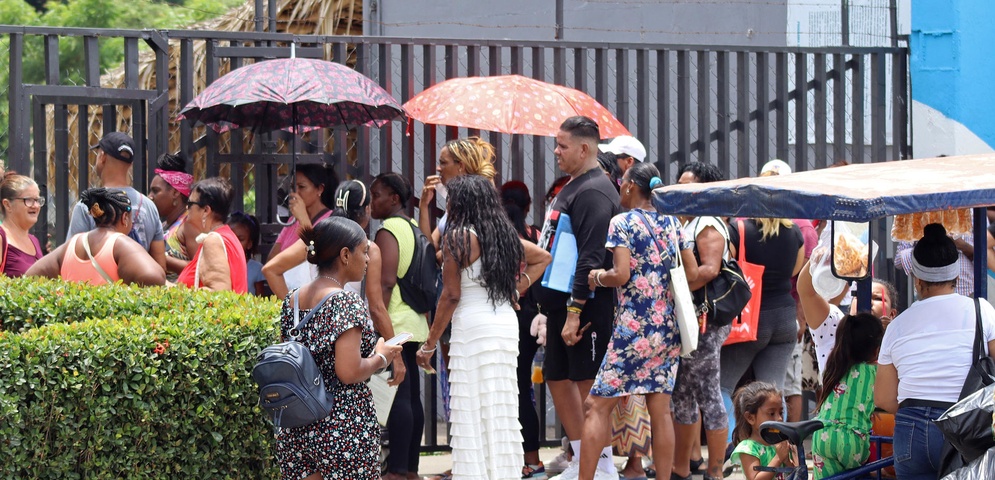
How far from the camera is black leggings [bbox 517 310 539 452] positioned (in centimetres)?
784

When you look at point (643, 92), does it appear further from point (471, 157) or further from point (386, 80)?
point (471, 157)

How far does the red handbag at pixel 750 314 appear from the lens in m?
7.57

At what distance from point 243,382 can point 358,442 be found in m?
0.75

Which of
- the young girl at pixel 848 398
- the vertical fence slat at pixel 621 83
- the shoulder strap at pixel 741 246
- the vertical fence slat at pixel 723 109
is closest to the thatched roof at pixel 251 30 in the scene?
the vertical fence slat at pixel 621 83

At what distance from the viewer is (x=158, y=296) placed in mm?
6520

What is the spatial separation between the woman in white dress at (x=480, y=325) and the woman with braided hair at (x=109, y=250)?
164 centimetres

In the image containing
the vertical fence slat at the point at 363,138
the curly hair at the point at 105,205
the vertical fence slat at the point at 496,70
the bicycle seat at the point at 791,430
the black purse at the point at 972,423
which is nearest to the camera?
the black purse at the point at 972,423

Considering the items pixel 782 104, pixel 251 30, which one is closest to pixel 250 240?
pixel 251 30

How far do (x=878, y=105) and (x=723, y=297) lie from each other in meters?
3.23

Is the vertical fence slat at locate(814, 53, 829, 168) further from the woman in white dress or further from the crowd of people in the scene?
the woman in white dress

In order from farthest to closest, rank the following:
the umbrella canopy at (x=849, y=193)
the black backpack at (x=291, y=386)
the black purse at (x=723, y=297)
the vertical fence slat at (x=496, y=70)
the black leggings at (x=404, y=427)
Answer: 1. the vertical fence slat at (x=496, y=70)
2. the black leggings at (x=404, y=427)
3. the black purse at (x=723, y=297)
4. the black backpack at (x=291, y=386)
5. the umbrella canopy at (x=849, y=193)

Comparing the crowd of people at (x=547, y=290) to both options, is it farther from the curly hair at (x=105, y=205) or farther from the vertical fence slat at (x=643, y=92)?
the vertical fence slat at (x=643, y=92)

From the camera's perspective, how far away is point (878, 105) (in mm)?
9617

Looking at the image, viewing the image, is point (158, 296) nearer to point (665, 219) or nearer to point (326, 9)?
point (665, 219)
